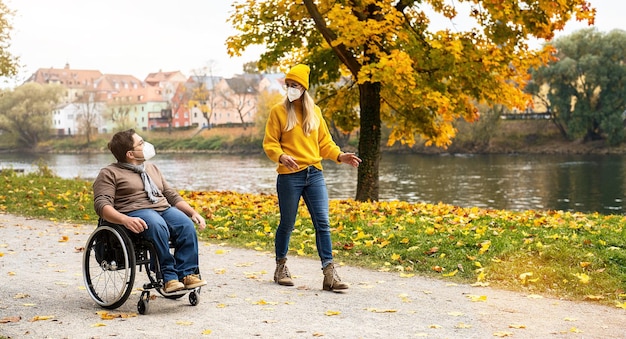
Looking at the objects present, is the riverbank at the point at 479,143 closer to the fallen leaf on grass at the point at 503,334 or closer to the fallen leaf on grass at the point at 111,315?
the fallen leaf on grass at the point at 111,315

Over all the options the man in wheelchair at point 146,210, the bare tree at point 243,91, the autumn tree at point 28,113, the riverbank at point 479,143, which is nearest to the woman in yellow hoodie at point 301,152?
the man in wheelchair at point 146,210

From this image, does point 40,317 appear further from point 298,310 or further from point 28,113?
point 28,113

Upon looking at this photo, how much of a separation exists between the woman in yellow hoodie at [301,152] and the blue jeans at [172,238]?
100 cm

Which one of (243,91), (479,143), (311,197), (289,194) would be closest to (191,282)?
(289,194)

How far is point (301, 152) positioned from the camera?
6781 millimetres

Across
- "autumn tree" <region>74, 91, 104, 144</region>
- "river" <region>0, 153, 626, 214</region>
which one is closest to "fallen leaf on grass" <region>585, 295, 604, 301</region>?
"river" <region>0, 153, 626, 214</region>

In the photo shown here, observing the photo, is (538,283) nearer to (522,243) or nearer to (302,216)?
(522,243)

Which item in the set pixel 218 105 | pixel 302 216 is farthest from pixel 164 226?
Result: pixel 218 105

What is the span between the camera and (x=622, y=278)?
290 inches

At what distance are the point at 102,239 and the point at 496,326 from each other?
3.10m

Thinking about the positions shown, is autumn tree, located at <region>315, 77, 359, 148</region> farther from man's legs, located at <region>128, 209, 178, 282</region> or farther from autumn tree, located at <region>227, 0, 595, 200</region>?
man's legs, located at <region>128, 209, 178, 282</region>

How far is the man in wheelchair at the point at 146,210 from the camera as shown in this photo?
5910mm

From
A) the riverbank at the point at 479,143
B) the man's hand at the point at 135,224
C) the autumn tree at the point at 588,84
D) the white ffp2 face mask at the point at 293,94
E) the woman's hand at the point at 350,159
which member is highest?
the autumn tree at the point at 588,84

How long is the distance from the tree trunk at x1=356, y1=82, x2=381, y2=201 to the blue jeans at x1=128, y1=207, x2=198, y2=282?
10.2 m
